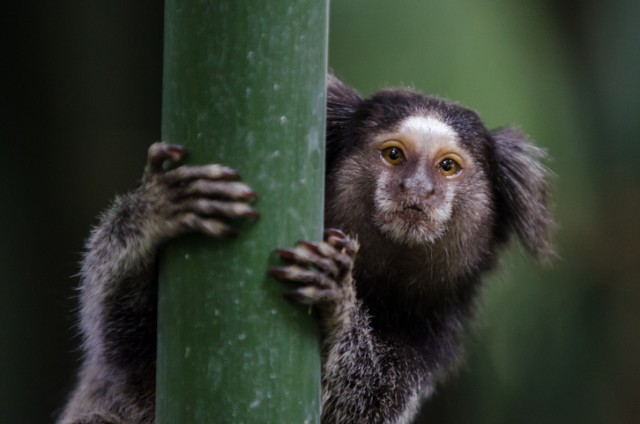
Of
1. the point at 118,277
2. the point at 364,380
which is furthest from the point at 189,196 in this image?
the point at 364,380

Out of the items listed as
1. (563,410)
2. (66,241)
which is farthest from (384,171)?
(66,241)

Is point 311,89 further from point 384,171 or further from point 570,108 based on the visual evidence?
point 570,108

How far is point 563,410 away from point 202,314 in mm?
3741

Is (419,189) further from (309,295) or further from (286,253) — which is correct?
(286,253)

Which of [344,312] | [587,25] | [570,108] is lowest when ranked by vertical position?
[344,312]

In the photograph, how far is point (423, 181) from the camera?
326cm

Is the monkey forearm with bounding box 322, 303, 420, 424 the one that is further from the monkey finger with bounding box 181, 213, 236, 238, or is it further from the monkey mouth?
the monkey finger with bounding box 181, 213, 236, 238

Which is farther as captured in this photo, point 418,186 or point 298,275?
point 418,186

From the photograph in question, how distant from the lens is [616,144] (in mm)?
5227

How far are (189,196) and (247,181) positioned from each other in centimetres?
33

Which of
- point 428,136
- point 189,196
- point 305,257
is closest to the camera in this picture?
point 305,257

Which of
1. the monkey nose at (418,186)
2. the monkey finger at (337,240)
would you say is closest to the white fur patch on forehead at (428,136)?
the monkey nose at (418,186)

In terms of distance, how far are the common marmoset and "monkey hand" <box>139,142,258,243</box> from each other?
0.60 ft

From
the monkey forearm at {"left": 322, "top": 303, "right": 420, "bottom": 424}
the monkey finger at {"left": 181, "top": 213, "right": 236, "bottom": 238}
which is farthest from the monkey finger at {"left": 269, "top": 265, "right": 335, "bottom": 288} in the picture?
the monkey forearm at {"left": 322, "top": 303, "right": 420, "bottom": 424}
